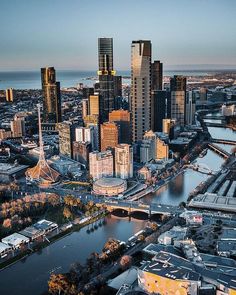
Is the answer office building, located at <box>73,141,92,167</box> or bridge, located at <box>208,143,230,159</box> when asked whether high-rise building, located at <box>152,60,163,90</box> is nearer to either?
bridge, located at <box>208,143,230,159</box>

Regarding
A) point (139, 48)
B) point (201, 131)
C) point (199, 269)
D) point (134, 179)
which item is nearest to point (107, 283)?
point (199, 269)

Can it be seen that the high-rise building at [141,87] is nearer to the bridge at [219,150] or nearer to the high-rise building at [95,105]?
the high-rise building at [95,105]

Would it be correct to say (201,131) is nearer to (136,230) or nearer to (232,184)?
(232,184)

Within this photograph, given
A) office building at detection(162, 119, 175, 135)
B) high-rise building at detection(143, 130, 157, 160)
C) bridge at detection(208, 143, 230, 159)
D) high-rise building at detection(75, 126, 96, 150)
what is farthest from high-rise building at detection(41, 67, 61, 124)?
bridge at detection(208, 143, 230, 159)

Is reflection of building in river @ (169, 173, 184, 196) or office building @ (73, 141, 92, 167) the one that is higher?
office building @ (73, 141, 92, 167)

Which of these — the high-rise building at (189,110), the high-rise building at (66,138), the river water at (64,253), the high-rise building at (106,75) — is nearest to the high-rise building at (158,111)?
the high-rise building at (106,75)

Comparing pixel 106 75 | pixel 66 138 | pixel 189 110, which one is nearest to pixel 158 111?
pixel 189 110

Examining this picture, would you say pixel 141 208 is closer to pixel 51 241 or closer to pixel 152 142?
pixel 51 241
